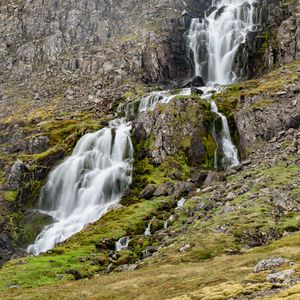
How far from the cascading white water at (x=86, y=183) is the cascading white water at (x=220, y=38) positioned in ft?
137

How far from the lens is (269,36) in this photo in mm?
118562

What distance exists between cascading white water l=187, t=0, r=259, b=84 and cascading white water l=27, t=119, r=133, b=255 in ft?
137

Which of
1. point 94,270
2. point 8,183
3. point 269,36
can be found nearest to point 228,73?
point 269,36

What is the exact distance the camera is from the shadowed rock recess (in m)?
41.5

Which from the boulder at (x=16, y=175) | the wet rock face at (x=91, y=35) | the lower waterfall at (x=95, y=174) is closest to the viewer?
the lower waterfall at (x=95, y=174)

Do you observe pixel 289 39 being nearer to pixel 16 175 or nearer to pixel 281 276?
pixel 16 175

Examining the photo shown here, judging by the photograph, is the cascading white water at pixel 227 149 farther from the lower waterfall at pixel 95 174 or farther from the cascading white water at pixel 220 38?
the cascading white water at pixel 220 38

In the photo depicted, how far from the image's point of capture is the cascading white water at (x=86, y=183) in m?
70.2

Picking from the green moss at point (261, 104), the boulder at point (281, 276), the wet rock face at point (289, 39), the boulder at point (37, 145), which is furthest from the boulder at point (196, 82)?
the boulder at point (281, 276)

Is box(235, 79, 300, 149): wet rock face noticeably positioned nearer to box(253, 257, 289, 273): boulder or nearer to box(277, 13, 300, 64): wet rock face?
box(277, 13, 300, 64): wet rock face

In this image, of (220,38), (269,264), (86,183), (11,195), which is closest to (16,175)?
(11,195)

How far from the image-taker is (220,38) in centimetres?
12762

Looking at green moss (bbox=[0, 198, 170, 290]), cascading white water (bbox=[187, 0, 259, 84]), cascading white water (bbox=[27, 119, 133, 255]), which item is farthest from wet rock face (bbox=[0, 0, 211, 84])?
green moss (bbox=[0, 198, 170, 290])

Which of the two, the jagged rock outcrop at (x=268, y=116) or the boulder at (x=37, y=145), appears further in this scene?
the boulder at (x=37, y=145)
